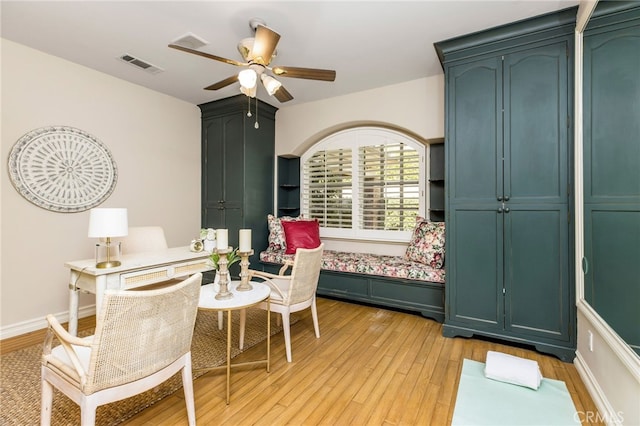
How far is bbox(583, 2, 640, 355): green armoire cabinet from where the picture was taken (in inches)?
70.2

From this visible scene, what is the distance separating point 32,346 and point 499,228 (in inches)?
167

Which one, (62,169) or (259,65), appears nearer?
(259,65)

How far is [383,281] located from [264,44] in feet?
8.90

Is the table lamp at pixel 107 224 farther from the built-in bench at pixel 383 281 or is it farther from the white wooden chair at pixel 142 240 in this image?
the built-in bench at pixel 383 281

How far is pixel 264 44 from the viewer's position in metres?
2.20

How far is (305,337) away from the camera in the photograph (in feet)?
9.53

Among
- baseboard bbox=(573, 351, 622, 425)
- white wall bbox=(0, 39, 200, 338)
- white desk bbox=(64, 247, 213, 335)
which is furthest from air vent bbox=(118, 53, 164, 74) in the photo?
baseboard bbox=(573, 351, 622, 425)

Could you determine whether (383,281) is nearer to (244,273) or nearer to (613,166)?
(244,273)

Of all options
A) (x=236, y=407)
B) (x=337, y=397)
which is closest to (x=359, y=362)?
(x=337, y=397)

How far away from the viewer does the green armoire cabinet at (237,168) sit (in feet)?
14.5

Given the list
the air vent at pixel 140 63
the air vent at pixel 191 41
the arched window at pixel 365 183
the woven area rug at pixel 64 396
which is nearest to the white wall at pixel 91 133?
the air vent at pixel 140 63

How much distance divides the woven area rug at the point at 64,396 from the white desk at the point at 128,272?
43cm

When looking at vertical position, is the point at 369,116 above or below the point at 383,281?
above

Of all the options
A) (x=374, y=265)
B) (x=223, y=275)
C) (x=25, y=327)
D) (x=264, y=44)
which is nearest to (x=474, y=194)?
(x=374, y=265)
